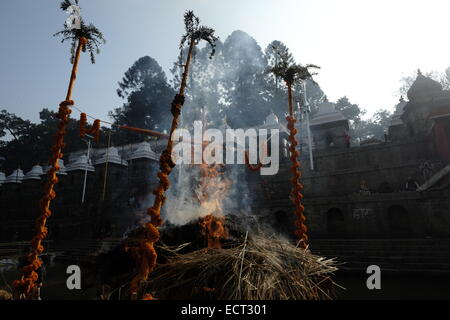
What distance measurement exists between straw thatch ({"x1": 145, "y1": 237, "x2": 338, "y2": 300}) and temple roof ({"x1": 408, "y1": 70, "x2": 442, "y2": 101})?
24.8m

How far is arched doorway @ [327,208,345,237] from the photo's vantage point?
17906mm

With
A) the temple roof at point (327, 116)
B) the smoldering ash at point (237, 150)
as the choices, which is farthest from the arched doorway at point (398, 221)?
the temple roof at point (327, 116)

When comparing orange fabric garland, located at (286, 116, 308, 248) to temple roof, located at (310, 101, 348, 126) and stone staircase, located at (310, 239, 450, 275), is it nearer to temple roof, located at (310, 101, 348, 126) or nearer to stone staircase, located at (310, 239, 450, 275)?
stone staircase, located at (310, 239, 450, 275)

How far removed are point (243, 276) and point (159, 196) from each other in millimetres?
1554

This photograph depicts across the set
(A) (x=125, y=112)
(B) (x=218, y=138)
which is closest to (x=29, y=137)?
(A) (x=125, y=112)

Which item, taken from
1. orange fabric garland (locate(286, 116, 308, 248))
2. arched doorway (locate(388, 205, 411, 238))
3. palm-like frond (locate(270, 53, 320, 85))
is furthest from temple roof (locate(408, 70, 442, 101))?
orange fabric garland (locate(286, 116, 308, 248))

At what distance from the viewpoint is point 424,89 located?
21.6 meters

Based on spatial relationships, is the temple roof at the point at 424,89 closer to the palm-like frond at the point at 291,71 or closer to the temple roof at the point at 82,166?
the palm-like frond at the point at 291,71

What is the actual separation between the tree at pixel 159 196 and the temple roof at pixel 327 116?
25302 millimetres

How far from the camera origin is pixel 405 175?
19.5 meters

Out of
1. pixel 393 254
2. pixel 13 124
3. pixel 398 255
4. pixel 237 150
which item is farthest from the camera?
pixel 13 124

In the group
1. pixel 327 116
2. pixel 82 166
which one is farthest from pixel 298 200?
pixel 82 166

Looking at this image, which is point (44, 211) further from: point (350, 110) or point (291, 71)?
point (350, 110)
